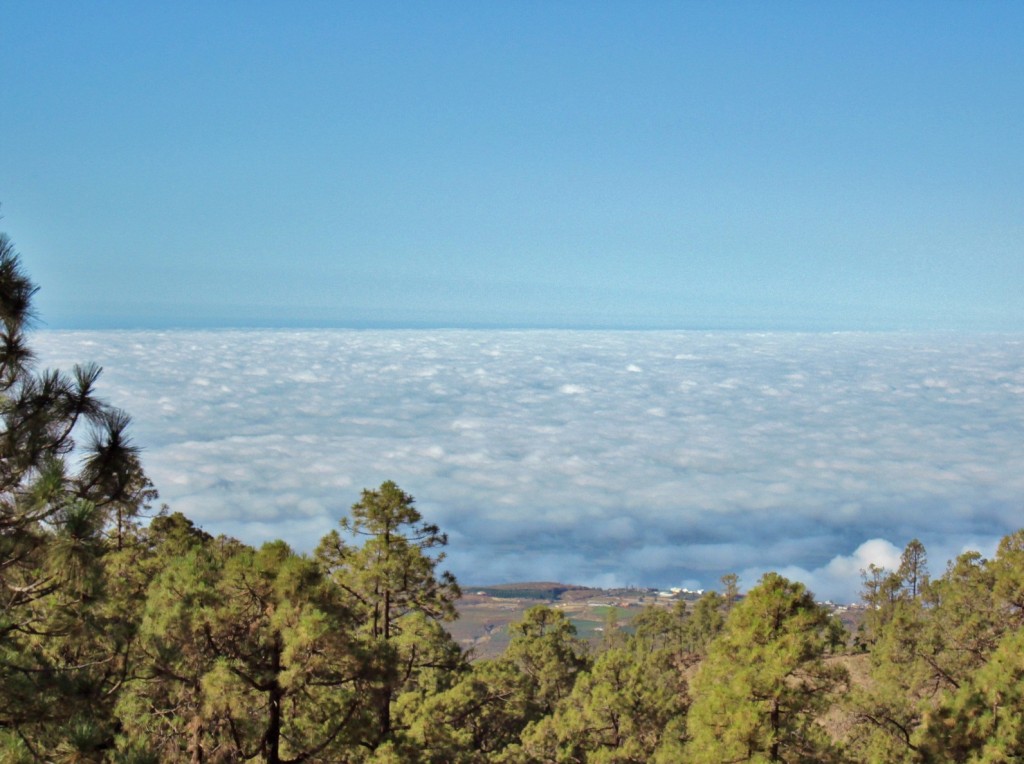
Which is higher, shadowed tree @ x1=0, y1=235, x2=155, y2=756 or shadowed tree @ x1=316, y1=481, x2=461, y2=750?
shadowed tree @ x1=0, y1=235, x2=155, y2=756

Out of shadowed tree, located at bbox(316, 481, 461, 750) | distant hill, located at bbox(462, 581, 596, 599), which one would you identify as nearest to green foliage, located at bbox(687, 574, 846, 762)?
shadowed tree, located at bbox(316, 481, 461, 750)

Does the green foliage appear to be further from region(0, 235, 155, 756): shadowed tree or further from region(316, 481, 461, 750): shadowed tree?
region(0, 235, 155, 756): shadowed tree

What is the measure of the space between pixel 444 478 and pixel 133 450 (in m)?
181

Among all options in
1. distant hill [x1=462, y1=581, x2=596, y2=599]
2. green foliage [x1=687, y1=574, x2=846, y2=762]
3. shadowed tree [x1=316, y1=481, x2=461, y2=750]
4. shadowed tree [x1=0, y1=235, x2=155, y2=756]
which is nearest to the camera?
shadowed tree [x1=0, y1=235, x2=155, y2=756]

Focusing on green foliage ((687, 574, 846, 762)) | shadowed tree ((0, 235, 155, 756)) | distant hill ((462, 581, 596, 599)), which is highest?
shadowed tree ((0, 235, 155, 756))

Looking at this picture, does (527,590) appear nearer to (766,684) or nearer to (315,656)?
(766,684)

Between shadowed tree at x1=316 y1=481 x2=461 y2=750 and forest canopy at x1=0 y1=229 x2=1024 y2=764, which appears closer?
forest canopy at x1=0 y1=229 x2=1024 y2=764

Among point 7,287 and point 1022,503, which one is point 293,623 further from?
point 1022,503

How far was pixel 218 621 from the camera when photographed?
12.4 meters

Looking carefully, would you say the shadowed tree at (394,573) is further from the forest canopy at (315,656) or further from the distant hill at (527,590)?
the distant hill at (527,590)

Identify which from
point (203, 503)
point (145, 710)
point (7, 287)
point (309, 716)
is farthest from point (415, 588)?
point (203, 503)

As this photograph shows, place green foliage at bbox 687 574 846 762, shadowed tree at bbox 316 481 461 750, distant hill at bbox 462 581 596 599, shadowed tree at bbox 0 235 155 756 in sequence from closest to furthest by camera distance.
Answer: shadowed tree at bbox 0 235 155 756 < green foliage at bbox 687 574 846 762 < shadowed tree at bbox 316 481 461 750 < distant hill at bbox 462 581 596 599

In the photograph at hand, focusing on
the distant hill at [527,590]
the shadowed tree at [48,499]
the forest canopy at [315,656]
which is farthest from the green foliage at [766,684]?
the distant hill at [527,590]

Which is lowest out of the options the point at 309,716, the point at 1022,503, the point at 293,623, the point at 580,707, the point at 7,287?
the point at 1022,503
